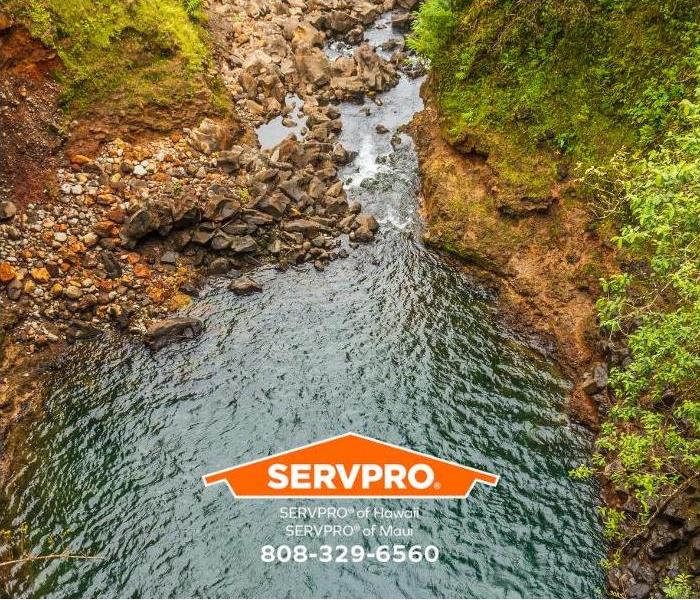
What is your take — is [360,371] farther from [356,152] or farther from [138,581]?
[356,152]

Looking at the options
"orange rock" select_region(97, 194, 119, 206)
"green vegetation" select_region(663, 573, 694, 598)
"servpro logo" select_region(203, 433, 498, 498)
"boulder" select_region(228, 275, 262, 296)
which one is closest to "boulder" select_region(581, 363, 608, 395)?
"servpro logo" select_region(203, 433, 498, 498)

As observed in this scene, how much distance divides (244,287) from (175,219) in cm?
346

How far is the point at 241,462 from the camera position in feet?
45.5

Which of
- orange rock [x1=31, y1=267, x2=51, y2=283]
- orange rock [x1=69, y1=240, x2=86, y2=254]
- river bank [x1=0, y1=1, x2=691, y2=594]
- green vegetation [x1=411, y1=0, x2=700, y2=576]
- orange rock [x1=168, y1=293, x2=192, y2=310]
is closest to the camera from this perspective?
green vegetation [x1=411, y1=0, x2=700, y2=576]

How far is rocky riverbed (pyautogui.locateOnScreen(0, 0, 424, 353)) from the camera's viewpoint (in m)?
17.0

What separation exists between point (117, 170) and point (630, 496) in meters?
18.9

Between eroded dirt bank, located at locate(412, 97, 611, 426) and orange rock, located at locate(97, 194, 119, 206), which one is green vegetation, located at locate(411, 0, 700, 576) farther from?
orange rock, located at locate(97, 194, 119, 206)

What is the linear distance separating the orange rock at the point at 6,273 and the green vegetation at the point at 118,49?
257 inches

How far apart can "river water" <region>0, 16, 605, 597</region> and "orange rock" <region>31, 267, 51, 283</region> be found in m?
2.49

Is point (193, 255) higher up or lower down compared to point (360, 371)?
higher up

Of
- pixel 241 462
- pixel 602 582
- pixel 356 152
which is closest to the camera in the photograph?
pixel 602 582

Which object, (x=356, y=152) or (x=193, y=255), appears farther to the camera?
(x=356, y=152)

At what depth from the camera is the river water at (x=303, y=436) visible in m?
11.9

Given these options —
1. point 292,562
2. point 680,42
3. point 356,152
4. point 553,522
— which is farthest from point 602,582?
point 356,152
